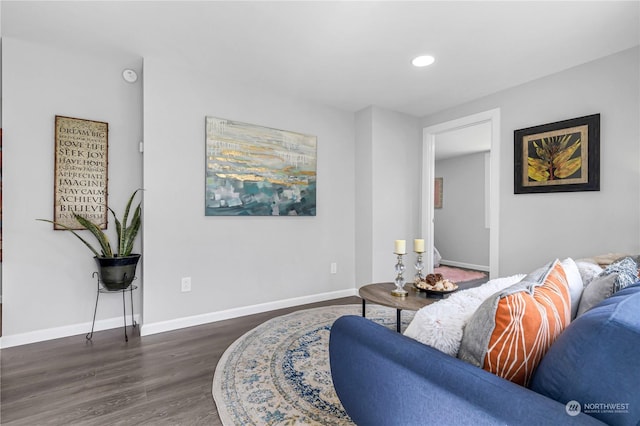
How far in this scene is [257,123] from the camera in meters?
3.25

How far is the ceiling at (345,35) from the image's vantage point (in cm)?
199

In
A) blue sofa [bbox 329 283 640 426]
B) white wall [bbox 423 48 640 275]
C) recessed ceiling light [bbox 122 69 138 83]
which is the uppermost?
recessed ceiling light [bbox 122 69 138 83]

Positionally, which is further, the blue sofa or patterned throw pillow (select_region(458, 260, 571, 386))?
patterned throw pillow (select_region(458, 260, 571, 386))

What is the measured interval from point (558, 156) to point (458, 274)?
10.3ft

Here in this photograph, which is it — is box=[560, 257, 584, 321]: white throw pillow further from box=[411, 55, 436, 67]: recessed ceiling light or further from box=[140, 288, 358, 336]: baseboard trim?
box=[140, 288, 358, 336]: baseboard trim

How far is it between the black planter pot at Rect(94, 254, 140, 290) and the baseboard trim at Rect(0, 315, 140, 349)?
1.55 ft

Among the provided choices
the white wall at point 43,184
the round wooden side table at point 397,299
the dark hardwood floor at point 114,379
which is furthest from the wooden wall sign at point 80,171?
the round wooden side table at point 397,299

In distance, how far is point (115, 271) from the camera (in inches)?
96.0

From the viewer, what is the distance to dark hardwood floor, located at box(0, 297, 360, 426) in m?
1.58

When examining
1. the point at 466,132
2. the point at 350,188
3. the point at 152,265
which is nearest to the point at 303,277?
the point at 350,188

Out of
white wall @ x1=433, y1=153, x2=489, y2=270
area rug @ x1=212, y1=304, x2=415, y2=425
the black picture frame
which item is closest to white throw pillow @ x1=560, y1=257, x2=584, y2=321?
area rug @ x1=212, y1=304, x2=415, y2=425

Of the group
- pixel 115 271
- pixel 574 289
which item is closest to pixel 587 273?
pixel 574 289

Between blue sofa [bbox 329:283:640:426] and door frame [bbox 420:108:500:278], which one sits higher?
door frame [bbox 420:108:500:278]

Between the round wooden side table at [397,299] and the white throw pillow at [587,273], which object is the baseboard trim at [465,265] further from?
the white throw pillow at [587,273]
